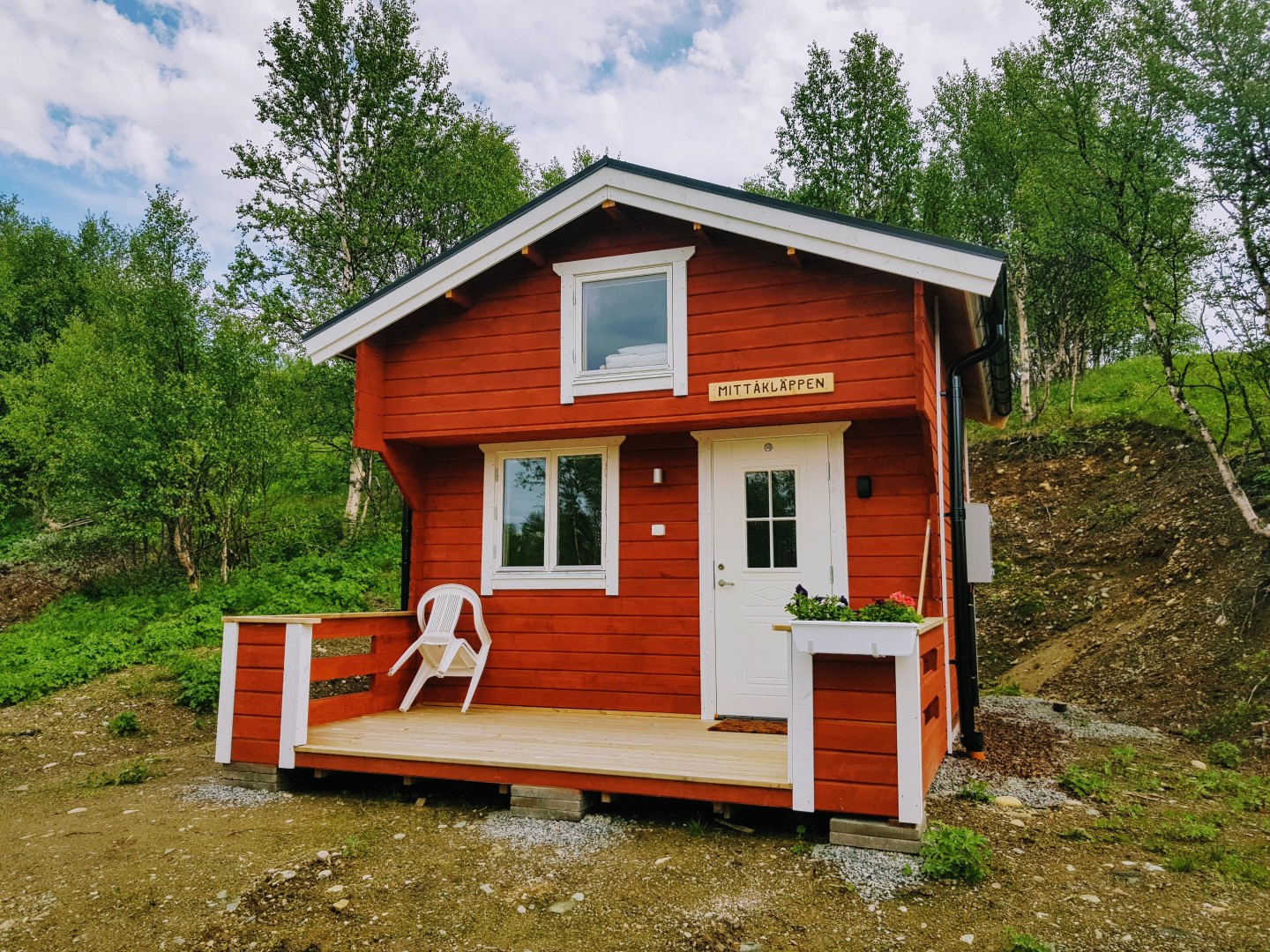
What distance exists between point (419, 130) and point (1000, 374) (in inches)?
432

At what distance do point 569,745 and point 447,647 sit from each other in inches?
66.1

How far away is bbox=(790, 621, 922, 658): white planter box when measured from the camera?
3.60 m

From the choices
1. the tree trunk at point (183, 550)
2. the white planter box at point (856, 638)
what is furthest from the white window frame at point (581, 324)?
the tree trunk at point (183, 550)

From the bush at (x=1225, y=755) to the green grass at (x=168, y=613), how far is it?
341 inches

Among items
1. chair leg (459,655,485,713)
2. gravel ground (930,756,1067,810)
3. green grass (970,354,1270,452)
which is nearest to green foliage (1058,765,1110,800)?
gravel ground (930,756,1067,810)

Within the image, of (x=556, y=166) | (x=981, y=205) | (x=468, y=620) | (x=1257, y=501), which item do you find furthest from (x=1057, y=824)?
(x=556, y=166)

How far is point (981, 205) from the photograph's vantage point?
16.5 meters

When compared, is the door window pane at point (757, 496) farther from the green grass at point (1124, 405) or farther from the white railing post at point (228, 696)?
the green grass at point (1124, 405)

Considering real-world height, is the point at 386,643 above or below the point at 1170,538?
below

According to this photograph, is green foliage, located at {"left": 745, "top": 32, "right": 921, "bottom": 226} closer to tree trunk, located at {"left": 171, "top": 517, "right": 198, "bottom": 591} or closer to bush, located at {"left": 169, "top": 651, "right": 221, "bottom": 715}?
tree trunk, located at {"left": 171, "top": 517, "right": 198, "bottom": 591}

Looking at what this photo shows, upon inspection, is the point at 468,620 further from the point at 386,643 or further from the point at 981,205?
the point at 981,205

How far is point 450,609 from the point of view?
6.43m

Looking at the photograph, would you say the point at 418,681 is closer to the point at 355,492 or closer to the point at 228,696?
the point at 228,696

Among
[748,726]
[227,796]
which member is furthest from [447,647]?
[748,726]
